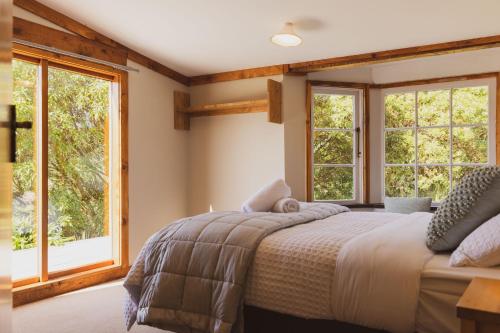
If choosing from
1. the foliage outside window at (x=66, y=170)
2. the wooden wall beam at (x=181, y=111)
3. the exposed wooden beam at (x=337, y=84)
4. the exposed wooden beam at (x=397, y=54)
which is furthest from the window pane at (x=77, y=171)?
the exposed wooden beam at (x=337, y=84)

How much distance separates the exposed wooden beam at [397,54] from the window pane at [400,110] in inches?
36.4

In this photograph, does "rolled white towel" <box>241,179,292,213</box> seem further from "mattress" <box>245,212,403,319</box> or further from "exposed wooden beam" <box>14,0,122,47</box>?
"exposed wooden beam" <box>14,0,122,47</box>

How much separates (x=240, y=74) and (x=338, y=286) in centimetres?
312

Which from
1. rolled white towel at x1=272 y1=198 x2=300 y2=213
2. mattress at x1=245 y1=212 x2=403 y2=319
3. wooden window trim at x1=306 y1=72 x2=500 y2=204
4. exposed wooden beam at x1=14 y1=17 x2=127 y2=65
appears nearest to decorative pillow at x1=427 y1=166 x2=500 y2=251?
mattress at x1=245 y1=212 x2=403 y2=319

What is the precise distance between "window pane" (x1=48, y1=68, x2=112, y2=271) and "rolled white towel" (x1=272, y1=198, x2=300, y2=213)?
74.5 inches

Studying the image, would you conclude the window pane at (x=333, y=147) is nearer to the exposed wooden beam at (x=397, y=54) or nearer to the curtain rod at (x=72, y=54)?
the exposed wooden beam at (x=397, y=54)

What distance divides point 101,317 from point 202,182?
216 centimetres

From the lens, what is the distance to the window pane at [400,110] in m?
4.58

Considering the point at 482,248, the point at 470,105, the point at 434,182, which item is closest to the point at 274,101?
the point at 434,182

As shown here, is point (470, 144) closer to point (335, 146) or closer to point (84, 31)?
point (335, 146)

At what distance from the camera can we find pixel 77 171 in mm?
3676

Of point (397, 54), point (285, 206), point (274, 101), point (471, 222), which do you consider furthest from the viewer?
point (274, 101)

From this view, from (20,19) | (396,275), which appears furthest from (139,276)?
(20,19)

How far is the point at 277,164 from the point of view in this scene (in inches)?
168
